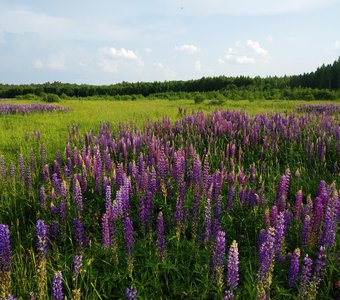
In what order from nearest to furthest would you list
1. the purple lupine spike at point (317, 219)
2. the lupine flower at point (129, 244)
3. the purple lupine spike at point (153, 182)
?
the lupine flower at point (129, 244) → the purple lupine spike at point (317, 219) → the purple lupine spike at point (153, 182)

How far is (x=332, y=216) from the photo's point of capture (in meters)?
3.07

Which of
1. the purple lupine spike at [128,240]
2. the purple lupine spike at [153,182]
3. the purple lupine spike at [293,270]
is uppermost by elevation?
the purple lupine spike at [153,182]

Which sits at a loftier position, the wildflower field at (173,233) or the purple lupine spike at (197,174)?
the purple lupine spike at (197,174)

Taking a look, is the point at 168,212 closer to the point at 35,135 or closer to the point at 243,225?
the point at 243,225

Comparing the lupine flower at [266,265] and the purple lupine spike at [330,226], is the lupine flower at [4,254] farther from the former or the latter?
the purple lupine spike at [330,226]

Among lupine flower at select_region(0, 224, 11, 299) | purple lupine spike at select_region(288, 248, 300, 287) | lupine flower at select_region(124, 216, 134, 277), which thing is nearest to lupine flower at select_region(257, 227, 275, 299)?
purple lupine spike at select_region(288, 248, 300, 287)

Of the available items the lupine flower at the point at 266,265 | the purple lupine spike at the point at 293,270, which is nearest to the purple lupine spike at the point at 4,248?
the lupine flower at the point at 266,265

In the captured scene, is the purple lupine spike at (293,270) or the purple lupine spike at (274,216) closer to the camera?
the purple lupine spike at (293,270)

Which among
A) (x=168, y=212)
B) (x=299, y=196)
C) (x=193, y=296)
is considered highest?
(x=299, y=196)

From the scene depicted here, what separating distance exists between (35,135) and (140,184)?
5.40m

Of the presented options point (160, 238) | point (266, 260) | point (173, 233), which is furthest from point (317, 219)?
point (160, 238)

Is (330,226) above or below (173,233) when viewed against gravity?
above

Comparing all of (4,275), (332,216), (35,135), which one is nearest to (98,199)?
(4,275)

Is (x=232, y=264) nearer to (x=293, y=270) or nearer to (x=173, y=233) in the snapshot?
(x=293, y=270)
